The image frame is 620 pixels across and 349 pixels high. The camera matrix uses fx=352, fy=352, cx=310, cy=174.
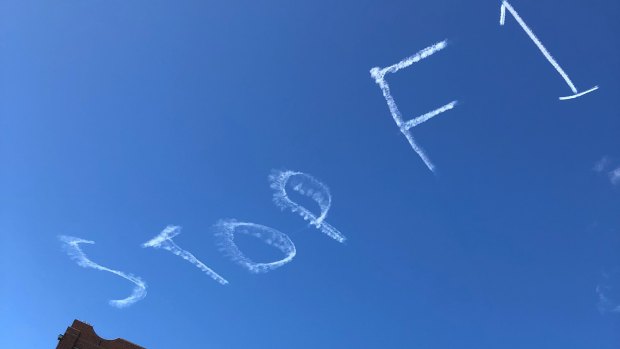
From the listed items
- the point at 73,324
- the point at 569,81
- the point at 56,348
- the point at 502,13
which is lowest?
the point at 56,348

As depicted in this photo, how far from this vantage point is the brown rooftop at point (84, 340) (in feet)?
88.1

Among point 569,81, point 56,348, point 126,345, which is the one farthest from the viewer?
point 126,345

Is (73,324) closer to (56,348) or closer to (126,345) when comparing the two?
(56,348)

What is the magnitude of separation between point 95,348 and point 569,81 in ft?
124

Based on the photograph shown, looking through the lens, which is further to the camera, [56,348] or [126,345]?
[126,345]

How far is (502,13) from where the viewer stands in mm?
21125

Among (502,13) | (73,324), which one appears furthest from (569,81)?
(73,324)

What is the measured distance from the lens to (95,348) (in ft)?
90.1

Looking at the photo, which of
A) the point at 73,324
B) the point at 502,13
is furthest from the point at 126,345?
the point at 502,13

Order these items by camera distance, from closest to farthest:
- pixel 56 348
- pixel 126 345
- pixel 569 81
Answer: pixel 569 81 < pixel 56 348 < pixel 126 345

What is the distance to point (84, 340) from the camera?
27453 millimetres

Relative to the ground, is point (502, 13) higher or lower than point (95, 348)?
higher

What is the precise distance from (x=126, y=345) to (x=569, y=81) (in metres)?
36.8

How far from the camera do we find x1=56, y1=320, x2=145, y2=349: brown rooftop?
26842 millimetres
